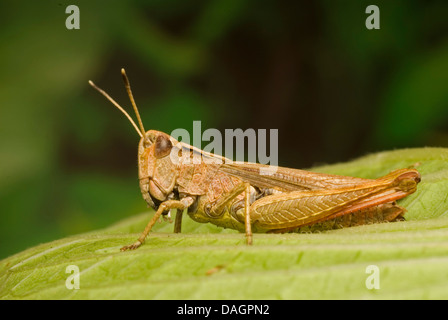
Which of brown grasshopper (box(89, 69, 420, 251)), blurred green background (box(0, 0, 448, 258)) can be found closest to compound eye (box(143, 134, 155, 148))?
brown grasshopper (box(89, 69, 420, 251))

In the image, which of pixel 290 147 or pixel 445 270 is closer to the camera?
pixel 445 270

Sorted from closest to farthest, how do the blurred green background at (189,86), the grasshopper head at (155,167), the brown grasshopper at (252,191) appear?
the brown grasshopper at (252,191) → the grasshopper head at (155,167) → the blurred green background at (189,86)

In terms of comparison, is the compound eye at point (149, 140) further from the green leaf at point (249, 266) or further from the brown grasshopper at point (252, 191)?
the green leaf at point (249, 266)

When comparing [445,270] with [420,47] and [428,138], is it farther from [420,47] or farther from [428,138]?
[420,47]

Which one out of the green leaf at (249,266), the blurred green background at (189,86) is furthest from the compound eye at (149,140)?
the blurred green background at (189,86)

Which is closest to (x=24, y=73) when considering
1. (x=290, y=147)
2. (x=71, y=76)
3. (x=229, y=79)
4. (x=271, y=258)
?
(x=71, y=76)
